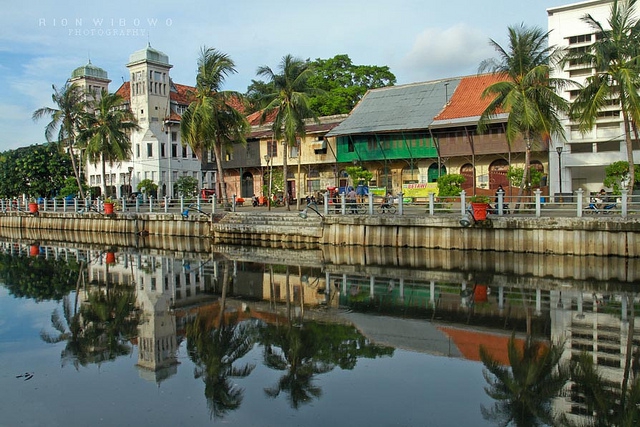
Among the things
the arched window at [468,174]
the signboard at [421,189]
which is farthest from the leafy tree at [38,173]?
the signboard at [421,189]

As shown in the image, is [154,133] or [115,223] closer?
[115,223]

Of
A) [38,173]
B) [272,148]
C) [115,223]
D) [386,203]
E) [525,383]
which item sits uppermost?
[272,148]

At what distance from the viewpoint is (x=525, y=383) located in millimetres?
8719

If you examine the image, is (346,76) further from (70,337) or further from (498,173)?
(70,337)

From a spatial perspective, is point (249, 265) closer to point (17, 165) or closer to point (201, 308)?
point (201, 308)

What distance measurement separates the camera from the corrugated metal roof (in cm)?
3691

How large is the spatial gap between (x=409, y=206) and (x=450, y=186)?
2.42 metres

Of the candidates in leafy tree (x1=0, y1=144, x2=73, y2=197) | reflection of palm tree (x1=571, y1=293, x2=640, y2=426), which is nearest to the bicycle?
reflection of palm tree (x1=571, y1=293, x2=640, y2=426)

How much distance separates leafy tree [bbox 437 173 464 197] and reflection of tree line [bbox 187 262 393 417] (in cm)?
1418

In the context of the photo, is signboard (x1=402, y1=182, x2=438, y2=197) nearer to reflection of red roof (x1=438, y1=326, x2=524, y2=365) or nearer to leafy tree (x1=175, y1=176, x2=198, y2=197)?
reflection of red roof (x1=438, y1=326, x2=524, y2=365)

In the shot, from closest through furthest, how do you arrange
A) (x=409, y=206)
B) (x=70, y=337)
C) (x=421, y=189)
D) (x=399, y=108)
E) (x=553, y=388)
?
(x=553, y=388) → (x=70, y=337) → (x=409, y=206) → (x=421, y=189) → (x=399, y=108)

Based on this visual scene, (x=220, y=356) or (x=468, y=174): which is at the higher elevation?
(x=468, y=174)

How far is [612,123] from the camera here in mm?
35531

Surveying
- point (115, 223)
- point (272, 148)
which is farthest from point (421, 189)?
point (115, 223)
